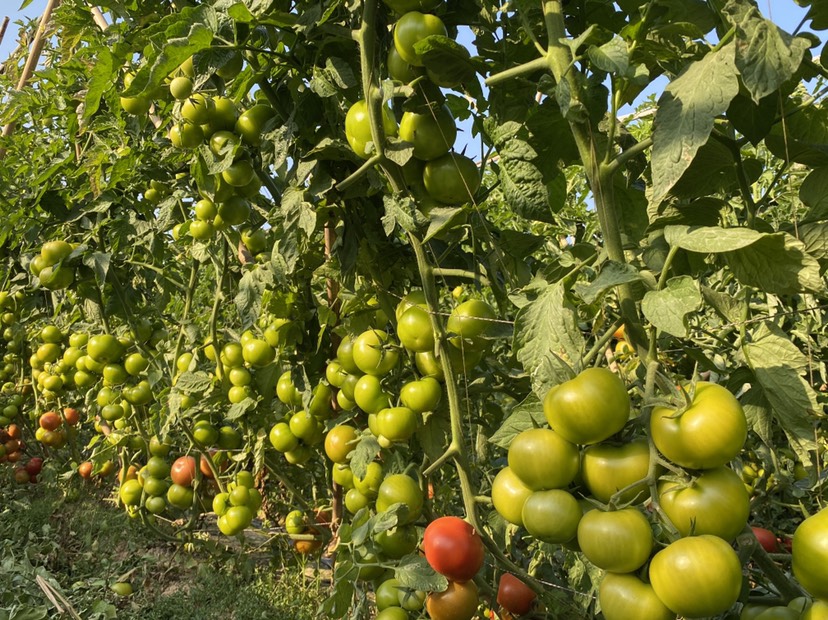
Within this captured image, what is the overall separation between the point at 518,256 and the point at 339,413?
0.69 meters

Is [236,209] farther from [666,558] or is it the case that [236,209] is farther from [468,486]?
[666,558]

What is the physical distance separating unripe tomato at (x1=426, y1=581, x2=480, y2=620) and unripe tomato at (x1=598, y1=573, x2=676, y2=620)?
42cm

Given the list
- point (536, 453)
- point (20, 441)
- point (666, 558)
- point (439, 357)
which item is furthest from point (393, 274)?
point (20, 441)

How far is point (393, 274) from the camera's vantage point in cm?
132

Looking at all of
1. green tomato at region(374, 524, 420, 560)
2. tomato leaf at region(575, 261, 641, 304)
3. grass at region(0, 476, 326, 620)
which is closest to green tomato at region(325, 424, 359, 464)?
green tomato at region(374, 524, 420, 560)

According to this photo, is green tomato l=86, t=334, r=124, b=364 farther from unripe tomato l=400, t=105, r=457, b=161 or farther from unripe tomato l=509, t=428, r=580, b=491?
unripe tomato l=509, t=428, r=580, b=491

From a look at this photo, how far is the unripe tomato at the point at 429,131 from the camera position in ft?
3.03

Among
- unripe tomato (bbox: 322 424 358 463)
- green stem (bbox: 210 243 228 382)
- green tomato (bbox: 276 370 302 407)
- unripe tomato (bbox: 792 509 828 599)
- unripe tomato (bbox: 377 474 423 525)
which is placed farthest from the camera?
green stem (bbox: 210 243 228 382)

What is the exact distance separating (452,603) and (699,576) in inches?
21.5

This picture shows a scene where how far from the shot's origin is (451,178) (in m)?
0.95

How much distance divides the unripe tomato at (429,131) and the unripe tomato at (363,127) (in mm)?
25

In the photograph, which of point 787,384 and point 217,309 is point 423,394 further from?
point 217,309

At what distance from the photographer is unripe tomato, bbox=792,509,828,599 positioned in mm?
537

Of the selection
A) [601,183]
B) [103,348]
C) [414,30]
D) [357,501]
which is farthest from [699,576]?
[103,348]
